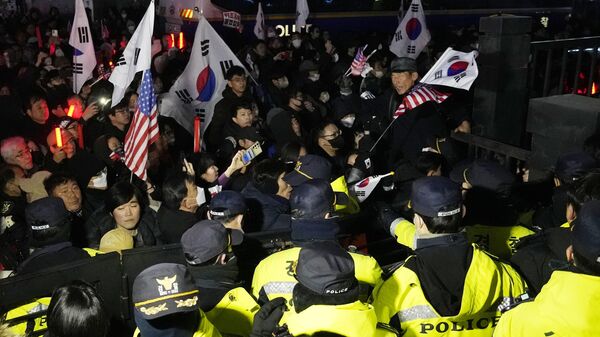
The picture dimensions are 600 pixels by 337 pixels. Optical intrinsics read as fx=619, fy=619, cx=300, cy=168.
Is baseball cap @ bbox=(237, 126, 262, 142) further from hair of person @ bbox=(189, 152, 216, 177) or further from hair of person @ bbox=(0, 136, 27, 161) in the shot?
hair of person @ bbox=(0, 136, 27, 161)

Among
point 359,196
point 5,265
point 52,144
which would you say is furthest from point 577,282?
point 52,144

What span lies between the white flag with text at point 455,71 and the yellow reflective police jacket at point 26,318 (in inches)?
173

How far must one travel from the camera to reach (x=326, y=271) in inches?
110

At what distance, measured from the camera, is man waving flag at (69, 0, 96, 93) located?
891 cm

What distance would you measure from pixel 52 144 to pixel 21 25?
11950 mm

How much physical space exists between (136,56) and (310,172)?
111 inches

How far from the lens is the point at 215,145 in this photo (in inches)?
322

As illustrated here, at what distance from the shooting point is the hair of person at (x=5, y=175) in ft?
20.5

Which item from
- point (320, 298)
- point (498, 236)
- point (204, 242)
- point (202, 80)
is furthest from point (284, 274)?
point (202, 80)

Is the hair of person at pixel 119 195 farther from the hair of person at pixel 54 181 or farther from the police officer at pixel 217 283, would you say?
the police officer at pixel 217 283

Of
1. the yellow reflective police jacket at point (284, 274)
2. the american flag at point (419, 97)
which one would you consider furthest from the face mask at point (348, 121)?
the yellow reflective police jacket at point (284, 274)

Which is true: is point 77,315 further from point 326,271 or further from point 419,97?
point 419,97

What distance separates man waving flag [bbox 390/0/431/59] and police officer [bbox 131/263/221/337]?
353 inches

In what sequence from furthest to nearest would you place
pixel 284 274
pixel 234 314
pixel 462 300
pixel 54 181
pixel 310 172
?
pixel 54 181 < pixel 310 172 < pixel 284 274 < pixel 234 314 < pixel 462 300
